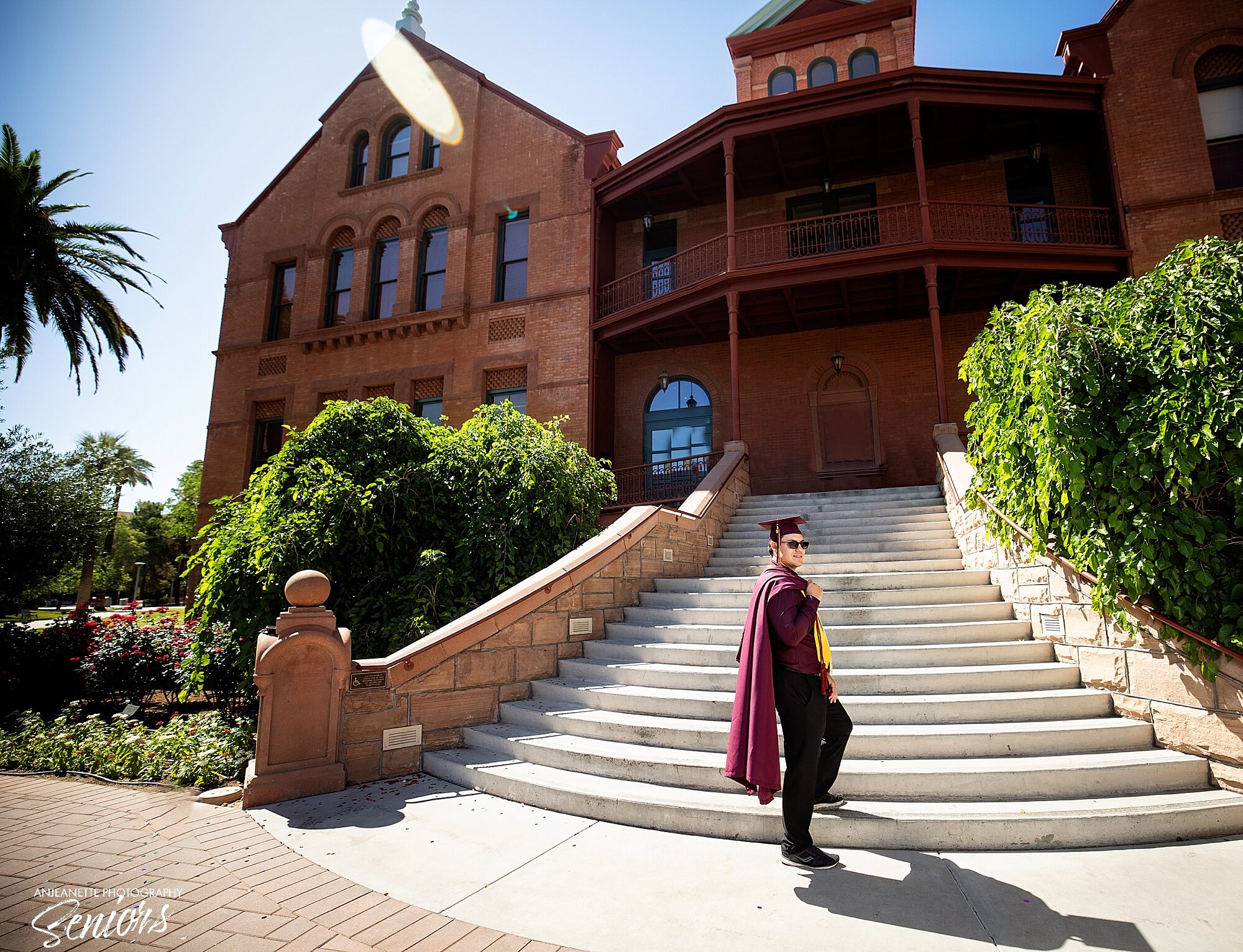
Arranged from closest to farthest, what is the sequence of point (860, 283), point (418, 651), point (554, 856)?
point (554, 856), point (418, 651), point (860, 283)

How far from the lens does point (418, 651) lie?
17.4ft

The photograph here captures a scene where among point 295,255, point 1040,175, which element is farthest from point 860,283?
point 295,255

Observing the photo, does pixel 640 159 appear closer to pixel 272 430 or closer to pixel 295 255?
pixel 295 255

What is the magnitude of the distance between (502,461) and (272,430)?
12.7 metres

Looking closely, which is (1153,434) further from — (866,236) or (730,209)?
(866,236)

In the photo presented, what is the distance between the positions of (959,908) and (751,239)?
46.9 feet

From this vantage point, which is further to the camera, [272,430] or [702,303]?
[272,430]

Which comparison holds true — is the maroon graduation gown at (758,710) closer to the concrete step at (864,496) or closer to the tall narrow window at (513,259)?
the concrete step at (864,496)

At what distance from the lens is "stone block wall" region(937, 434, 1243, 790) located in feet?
12.7

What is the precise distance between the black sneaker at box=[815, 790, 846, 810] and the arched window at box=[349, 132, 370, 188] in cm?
1993

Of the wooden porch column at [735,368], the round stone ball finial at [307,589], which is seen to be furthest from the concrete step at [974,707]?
the wooden porch column at [735,368]

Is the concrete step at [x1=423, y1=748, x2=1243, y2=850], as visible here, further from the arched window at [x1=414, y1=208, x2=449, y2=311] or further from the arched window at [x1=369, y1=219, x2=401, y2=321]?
the arched window at [x1=369, y1=219, x2=401, y2=321]

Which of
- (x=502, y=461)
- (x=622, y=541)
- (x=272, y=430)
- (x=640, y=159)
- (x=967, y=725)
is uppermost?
(x=640, y=159)
